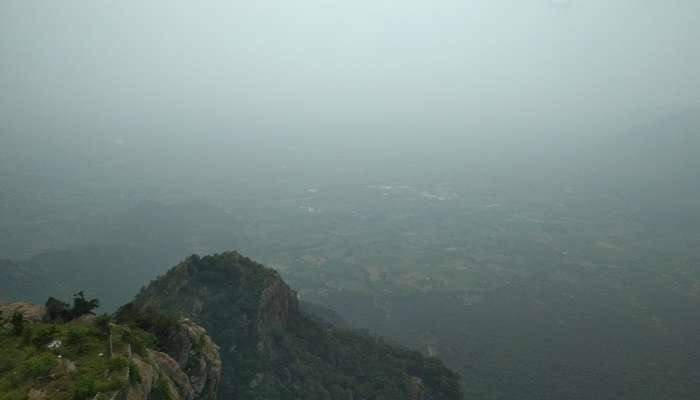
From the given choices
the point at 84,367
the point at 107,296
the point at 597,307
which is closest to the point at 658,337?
the point at 597,307

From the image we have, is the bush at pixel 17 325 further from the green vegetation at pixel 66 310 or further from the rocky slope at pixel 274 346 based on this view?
the rocky slope at pixel 274 346

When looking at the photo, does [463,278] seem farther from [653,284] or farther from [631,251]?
[631,251]

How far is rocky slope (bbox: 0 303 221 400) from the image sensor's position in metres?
21.3

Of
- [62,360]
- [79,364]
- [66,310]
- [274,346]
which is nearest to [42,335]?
[62,360]

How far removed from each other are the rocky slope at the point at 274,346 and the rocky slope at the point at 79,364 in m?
28.8

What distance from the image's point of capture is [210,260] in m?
77.6

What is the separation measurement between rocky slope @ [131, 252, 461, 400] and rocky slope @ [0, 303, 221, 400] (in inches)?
1135

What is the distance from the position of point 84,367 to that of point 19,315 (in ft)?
30.8

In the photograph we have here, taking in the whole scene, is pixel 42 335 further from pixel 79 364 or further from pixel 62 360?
pixel 79 364

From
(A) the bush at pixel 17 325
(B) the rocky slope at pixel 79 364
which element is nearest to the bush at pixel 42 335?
(B) the rocky slope at pixel 79 364

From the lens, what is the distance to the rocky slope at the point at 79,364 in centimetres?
2130

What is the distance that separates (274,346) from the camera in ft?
229

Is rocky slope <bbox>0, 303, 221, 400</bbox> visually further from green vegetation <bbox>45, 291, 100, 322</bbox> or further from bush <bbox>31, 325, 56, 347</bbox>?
green vegetation <bbox>45, 291, 100, 322</bbox>

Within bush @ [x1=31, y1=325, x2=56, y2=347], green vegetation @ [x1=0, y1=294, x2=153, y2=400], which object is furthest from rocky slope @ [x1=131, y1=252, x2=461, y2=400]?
bush @ [x1=31, y1=325, x2=56, y2=347]
